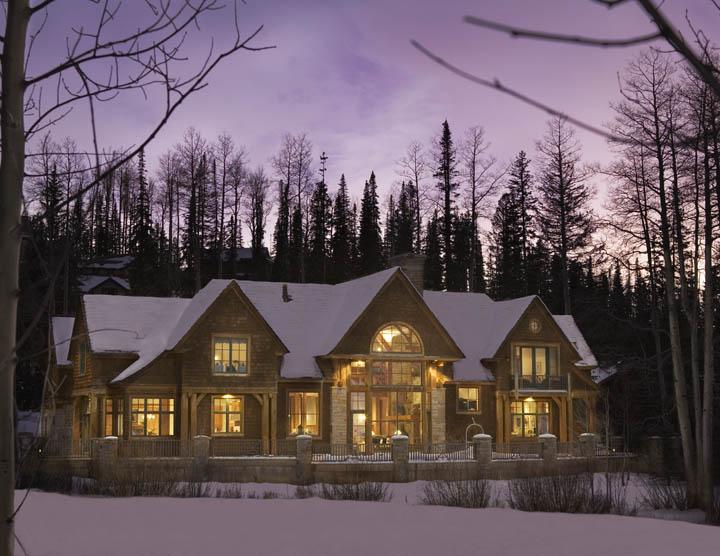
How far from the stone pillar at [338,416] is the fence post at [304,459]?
6.11m

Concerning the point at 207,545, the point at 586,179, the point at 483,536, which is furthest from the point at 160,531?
the point at 586,179

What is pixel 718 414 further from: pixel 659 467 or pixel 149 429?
pixel 149 429

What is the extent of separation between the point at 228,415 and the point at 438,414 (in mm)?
8962

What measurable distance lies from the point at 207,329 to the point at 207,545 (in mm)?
22349

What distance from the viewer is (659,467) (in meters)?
34.2

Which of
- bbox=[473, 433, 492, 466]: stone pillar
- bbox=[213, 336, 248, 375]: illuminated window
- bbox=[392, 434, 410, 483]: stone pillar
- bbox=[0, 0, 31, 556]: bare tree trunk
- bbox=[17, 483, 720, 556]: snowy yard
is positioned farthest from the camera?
bbox=[213, 336, 248, 375]: illuminated window

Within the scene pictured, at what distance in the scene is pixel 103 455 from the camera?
29.7 metres

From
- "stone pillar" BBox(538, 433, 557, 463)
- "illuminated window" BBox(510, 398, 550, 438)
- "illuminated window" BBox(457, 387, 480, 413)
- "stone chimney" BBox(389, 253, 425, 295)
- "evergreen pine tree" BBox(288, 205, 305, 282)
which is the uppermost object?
"evergreen pine tree" BBox(288, 205, 305, 282)

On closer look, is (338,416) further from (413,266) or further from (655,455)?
(655,455)

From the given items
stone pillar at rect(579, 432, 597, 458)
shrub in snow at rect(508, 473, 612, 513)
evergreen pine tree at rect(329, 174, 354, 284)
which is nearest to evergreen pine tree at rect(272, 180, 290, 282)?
evergreen pine tree at rect(329, 174, 354, 284)

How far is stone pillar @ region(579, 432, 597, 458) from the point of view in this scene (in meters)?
34.9

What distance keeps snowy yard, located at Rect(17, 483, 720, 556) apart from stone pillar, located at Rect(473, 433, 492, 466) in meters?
12.9

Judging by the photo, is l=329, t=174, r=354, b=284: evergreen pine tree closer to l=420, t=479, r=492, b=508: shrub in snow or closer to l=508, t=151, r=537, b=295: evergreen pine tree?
l=508, t=151, r=537, b=295: evergreen pine tree

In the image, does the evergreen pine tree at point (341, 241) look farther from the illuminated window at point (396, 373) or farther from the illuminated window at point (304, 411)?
the illuminated window at point (304, 411)
